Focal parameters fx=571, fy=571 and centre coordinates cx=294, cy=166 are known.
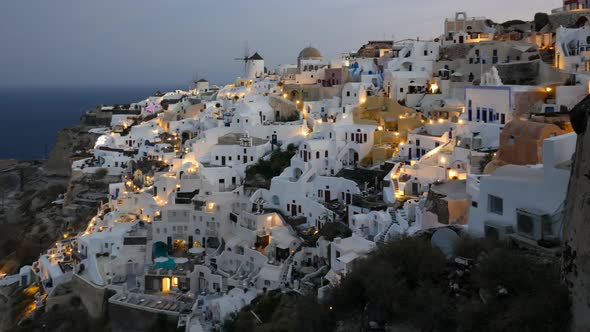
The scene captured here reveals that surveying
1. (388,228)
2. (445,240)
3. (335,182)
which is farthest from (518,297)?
(335,182)

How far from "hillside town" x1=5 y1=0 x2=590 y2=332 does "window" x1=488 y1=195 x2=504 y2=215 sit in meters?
0.03

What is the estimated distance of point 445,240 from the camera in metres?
12.9

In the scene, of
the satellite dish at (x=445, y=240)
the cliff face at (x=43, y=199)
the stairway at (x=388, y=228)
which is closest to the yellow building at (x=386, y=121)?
the stairway at (x=388, y=228)

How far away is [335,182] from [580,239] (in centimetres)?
1852

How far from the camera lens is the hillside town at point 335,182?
1595 centimetres

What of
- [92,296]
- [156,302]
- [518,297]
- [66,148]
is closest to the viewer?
[518,297]

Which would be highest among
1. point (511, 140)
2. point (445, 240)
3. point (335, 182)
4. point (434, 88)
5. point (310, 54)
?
point (310, 54)

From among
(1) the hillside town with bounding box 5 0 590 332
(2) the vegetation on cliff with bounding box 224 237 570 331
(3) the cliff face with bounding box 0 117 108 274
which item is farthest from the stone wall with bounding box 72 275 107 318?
(2) the vegetation on cliff with bounding box 224 237 570 331

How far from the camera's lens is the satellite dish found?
12.4m

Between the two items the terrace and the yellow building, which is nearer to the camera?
the terrace

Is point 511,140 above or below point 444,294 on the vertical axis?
above

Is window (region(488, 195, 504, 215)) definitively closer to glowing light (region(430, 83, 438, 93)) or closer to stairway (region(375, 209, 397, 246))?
stairway (region(375, 209, 397, 246))

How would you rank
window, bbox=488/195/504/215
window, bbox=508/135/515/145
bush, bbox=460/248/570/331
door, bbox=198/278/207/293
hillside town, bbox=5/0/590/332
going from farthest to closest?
1. door, bbox=198/278/207/293
2. window, bbox=508/135/515/145
3. hillside town, bbox=5/0/590/332
4. window, bbox=488/195/504/215
5. bush, bbox=460/248/570/331

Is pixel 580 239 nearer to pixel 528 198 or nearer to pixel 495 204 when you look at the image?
pixel 528 198
